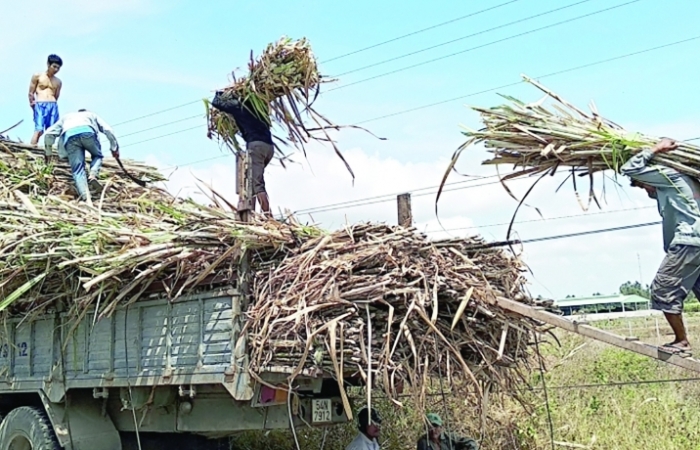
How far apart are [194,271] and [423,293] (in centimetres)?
147

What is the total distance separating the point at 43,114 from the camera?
30.2ft

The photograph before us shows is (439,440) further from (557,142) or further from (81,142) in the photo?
(81,142)

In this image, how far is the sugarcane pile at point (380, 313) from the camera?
4.55m

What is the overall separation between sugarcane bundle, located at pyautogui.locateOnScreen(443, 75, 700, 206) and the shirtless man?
20.2 ft

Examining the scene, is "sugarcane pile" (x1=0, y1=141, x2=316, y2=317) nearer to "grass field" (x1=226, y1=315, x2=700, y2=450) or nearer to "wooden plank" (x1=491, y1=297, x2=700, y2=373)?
"wooden plank" (x1=491, y1=297, x2=700, y2=373)

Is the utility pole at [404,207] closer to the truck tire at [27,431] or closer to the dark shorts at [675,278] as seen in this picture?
the dark shorts at [675,278]

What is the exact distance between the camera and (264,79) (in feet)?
21.0

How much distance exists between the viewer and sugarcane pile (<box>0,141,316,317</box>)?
199 inches

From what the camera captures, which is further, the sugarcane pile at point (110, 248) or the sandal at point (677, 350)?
the sugarcane pile at point (110, 248)

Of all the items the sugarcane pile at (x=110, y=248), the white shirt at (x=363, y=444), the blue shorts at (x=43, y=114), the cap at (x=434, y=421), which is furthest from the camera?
the blue shorts at (x=43, y=114)

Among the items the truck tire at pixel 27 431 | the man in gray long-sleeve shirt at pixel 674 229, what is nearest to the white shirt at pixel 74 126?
the truck tire at pixel 27 431

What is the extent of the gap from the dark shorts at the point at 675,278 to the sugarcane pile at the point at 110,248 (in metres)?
2.17

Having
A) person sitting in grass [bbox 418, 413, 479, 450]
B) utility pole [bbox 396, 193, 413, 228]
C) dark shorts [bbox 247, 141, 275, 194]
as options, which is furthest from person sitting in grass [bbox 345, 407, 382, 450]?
dark shorts [bbox 247, 141, 275, 194]

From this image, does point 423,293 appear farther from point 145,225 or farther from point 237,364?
point 145,225
